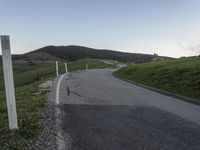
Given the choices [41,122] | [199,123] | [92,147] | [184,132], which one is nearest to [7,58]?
[41,122]

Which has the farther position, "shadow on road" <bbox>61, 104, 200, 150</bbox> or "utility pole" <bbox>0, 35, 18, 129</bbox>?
"utility pole" <bbox>0, 35, 18, 129</bbox>

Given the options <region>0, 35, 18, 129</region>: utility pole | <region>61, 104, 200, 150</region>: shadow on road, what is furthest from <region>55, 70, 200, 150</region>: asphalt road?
<region>0, 35, 18, 129</region>: utility pole

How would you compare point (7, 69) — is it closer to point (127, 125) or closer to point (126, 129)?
point (126, 129)

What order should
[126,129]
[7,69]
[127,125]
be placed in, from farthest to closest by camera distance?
1. [127,125]
2. [126,129]
3. [7,69]

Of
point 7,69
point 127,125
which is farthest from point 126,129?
point 7,69

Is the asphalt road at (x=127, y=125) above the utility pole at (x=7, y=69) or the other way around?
the other way around

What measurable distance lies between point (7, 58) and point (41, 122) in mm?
1945

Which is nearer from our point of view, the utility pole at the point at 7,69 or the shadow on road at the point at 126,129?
the shadow on road at the point at 126,129

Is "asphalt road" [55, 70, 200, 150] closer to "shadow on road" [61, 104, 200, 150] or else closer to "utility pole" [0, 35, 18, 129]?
"shadow on road" [61, 104, 200, 150]

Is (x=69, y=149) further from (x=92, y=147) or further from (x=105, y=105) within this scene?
(x=105, y=105)

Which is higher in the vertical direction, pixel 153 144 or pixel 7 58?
pixel 7 58

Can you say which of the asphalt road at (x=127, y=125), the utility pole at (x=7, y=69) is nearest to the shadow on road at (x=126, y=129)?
the asphalt road at (x=127, y=125)

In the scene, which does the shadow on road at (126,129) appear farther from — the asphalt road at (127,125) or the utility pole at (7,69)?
the utility pole at (7,69)

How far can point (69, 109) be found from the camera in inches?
390
